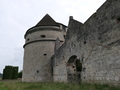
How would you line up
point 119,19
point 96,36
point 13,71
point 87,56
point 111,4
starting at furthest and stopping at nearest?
point 13,71
point 87,56
point 96,36
point 111,4
point 119,19

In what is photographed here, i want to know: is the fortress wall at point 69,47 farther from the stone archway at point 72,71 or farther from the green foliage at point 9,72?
the green foliage at point 9,72

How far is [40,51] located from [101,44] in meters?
11.0

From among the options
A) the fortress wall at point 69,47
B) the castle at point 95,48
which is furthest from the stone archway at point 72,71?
the fortress wall at point 69,47

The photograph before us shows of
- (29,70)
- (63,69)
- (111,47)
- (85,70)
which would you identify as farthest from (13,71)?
(111,47)

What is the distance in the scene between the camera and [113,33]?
202 inches

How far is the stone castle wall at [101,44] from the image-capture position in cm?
500

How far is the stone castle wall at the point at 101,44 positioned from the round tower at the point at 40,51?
25.2ft

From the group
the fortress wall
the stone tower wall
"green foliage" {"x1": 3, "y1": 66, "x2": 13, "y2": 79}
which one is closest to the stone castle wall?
the fortress wall

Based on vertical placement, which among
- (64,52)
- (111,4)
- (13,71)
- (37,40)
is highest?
(37,40)

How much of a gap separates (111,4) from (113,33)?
1.56 metres

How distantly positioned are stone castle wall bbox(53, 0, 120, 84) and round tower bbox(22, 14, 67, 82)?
7.67 metres

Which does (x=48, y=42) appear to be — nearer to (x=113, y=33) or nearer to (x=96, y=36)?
(x=96, y=36)

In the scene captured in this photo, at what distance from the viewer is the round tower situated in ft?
49.1

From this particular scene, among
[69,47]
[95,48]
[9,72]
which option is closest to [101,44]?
[95,48]
